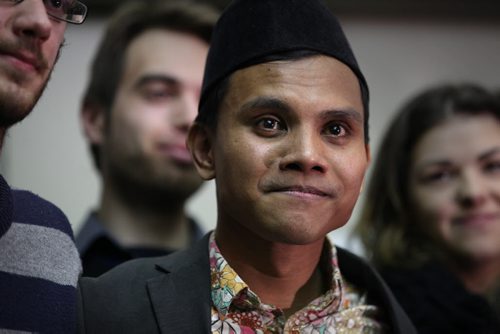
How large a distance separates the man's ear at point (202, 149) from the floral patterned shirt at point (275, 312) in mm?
111

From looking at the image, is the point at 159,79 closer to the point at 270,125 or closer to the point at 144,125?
the point at 144,125

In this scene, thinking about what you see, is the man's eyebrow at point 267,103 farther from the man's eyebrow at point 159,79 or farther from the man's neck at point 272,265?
the man's eyebrow at point 159,79

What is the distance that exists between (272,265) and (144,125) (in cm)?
85

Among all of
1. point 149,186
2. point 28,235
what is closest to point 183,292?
point 28,235

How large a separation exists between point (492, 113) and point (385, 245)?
1.38 ft

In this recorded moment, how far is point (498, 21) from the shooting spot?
2926 mm

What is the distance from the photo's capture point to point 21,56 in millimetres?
1087

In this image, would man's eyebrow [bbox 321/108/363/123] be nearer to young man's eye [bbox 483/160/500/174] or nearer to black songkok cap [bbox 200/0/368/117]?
black songkok cap [bbox 200/0/368/117]

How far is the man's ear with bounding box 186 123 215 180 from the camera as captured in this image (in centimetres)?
121

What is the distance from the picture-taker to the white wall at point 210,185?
2.78 metres

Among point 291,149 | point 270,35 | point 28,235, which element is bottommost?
point 28,235

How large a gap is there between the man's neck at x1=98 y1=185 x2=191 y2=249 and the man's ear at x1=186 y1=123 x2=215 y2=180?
0.76 meters

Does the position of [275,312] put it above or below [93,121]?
above

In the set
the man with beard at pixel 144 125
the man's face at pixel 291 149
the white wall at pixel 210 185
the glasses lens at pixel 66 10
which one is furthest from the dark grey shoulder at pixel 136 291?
the white wall at pixel 210 185
